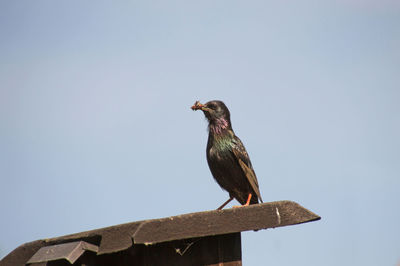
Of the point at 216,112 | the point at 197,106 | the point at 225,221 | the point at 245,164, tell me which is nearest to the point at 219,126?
the point at 216,112

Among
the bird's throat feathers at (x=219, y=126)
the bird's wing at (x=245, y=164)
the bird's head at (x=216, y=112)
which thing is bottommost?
the bird's wing at (x=245, y=164)

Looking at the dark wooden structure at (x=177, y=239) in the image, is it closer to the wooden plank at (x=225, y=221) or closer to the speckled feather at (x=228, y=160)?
the wooden plank at (x=225, y=221)

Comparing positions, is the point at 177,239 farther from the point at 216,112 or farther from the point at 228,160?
the point at 216,112

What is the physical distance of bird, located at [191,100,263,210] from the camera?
6871 millimetres

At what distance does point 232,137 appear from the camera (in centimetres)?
704

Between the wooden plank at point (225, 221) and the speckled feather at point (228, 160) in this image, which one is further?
the speckled feather at point (228, 160)

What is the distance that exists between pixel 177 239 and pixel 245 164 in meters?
2.75

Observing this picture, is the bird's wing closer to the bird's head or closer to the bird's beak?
the bird's head

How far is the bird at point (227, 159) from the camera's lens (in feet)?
22.5

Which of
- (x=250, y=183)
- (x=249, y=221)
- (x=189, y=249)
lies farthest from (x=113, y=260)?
(x=250, y=183)

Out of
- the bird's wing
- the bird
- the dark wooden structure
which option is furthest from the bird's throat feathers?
the dark wooden structure

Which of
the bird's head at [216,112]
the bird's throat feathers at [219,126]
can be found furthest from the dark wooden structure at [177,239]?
the bird's head at [216,112]

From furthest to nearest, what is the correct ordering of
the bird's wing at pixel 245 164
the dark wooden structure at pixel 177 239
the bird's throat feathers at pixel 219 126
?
the bird's throat feathers at pixel 219 126 → the bird's wing at pixel 245 164 → the dark wooden structure at pixel 177 239

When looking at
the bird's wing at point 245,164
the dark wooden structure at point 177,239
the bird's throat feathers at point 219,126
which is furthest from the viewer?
the bird's throat feathers at point 219,126
